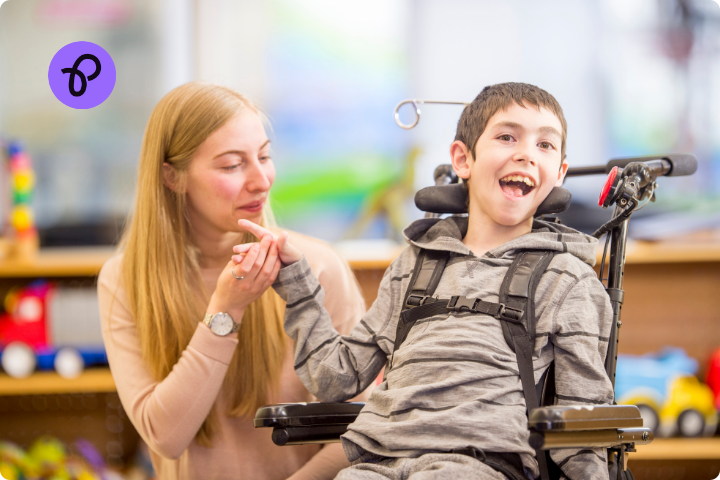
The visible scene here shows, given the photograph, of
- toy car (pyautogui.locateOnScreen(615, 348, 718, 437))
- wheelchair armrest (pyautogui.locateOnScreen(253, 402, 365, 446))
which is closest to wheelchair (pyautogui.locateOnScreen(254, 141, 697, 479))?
wheelchair armrest (pyautogui.locateOnScreen(253, 402, 365, 446))

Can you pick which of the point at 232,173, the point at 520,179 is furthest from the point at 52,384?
the point at 520,179

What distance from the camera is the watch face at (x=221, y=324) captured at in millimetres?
1160

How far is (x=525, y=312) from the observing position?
0.97m

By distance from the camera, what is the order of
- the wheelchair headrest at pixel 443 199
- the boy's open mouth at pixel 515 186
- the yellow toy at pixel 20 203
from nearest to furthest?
the boy's open mouth at pixel 515 186
the wheelchair headrest at pixel 443 199
the yellow toy at pixel 20 203

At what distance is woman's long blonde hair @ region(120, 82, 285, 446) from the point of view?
1.24 metres

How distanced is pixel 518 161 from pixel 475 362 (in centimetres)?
33

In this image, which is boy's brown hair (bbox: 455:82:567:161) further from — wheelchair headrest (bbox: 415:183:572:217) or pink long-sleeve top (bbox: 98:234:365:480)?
pink long-sleeve top (bbox: 98:234:365:480)

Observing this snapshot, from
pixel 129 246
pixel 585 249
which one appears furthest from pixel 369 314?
pixel 129 246

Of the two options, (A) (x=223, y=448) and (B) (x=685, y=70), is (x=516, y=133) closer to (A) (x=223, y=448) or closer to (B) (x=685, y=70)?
(A) (x=223, y=448)

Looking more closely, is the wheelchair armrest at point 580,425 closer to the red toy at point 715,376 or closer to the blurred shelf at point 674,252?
the blurred shelf at point 674,252

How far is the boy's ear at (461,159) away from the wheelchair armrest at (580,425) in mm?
447

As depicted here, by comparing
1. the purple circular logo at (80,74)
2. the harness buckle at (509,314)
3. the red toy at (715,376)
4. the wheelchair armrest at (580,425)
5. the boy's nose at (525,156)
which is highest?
the purple circular logo at (80,74)

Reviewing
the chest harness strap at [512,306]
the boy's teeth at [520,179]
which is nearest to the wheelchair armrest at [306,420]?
the chest harness strap at [512,306]

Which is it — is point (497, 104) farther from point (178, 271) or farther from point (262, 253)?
point (178, 271)
